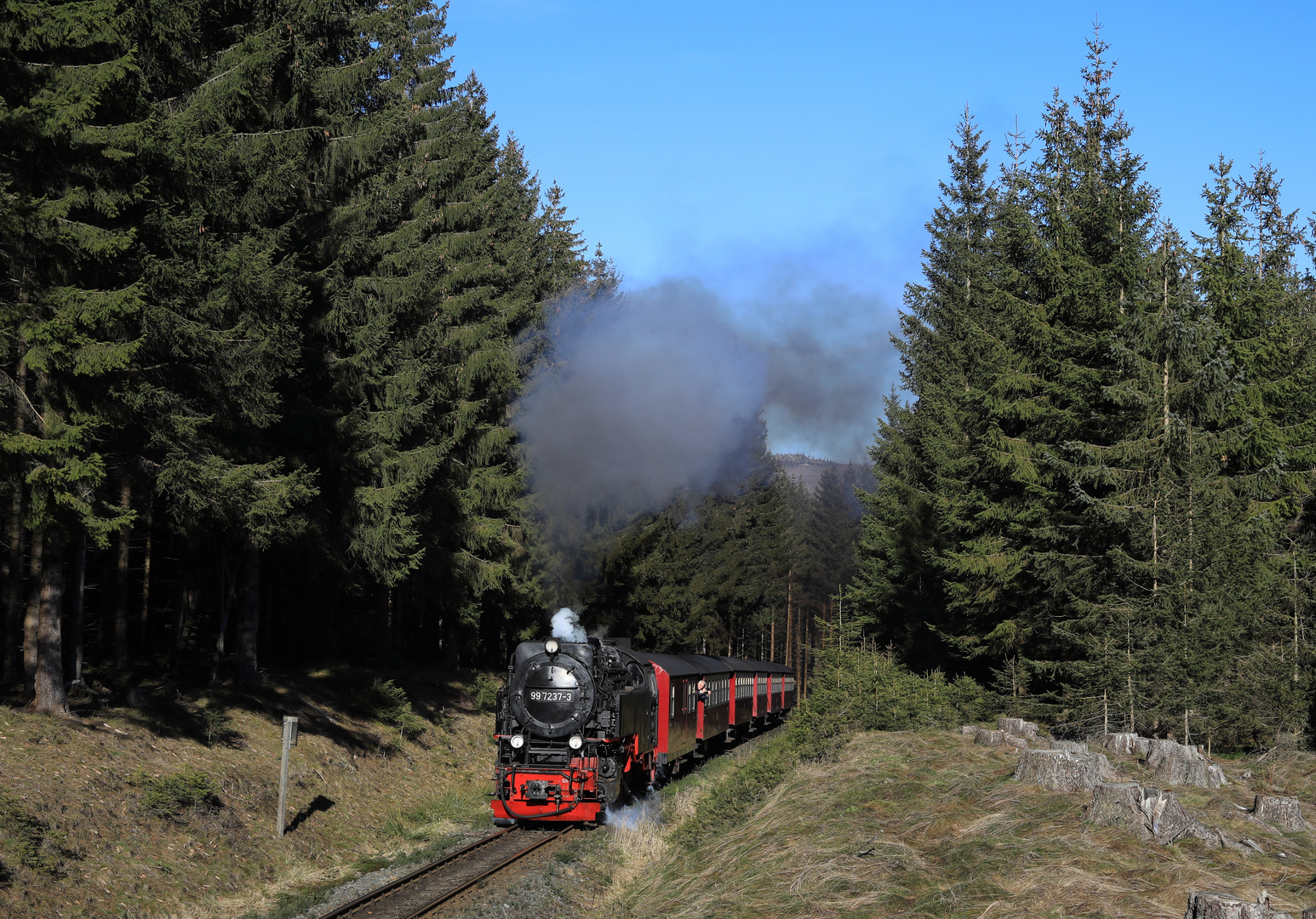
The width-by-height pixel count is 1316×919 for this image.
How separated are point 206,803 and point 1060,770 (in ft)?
37.4

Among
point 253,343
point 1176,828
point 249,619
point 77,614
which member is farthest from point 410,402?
point 1176,828

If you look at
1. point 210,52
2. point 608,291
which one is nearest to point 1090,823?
point 210,52

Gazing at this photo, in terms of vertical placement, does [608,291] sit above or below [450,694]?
above

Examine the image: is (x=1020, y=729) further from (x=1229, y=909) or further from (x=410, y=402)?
(x=410, y=402)

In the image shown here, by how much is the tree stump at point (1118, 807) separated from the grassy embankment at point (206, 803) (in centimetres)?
937

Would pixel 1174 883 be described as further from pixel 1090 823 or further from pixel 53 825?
pixel 53 825

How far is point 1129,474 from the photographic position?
2119 centimetres

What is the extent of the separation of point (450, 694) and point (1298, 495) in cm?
2227

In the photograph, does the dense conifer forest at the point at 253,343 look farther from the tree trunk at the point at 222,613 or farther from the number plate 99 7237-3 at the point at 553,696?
the number plate 99 7237-3 at the point at 553,696

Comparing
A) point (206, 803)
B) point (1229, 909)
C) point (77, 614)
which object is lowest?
point (206, 803)

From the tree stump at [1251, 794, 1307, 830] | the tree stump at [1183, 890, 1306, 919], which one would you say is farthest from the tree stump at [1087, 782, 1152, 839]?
the tree stump at [1183, 890, 1306, 919]

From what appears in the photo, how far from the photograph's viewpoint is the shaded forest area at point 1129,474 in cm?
1792

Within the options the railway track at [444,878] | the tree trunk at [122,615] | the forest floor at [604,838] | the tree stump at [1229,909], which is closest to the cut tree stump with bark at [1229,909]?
the tree stump at [1229,909]

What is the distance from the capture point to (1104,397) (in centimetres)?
2158
